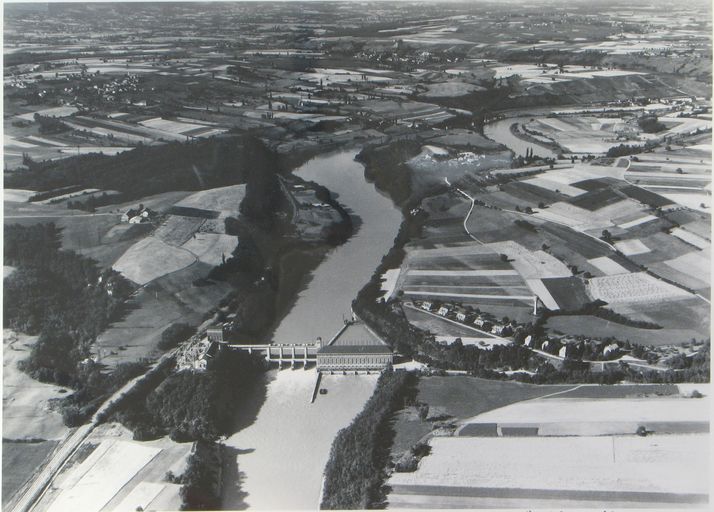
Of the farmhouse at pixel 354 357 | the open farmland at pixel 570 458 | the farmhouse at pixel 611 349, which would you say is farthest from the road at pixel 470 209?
the open farmland at pixel 570 458

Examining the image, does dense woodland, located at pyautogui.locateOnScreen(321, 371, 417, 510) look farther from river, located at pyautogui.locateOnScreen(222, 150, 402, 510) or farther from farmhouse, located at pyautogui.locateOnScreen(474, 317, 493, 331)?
farmhouse, located at pyautogui.locateOnScreen(474, 317, 493, 331)

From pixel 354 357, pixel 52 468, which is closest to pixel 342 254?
Result: pixel 354 357

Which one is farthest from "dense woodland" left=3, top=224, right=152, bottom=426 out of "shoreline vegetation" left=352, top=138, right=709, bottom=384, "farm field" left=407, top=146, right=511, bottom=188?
"farm field" left=407, top=146, right=511, bottom=188

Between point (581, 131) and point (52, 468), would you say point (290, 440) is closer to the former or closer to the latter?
point (52, 468)

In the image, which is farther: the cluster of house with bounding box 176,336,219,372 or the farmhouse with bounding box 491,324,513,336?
the farmhouse with bounding box 491,324,513,336

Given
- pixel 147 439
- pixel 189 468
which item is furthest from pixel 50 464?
pixel 189 468

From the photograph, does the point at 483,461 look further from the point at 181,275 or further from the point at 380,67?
the point at 380,67

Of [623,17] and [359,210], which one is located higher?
[623,17]
